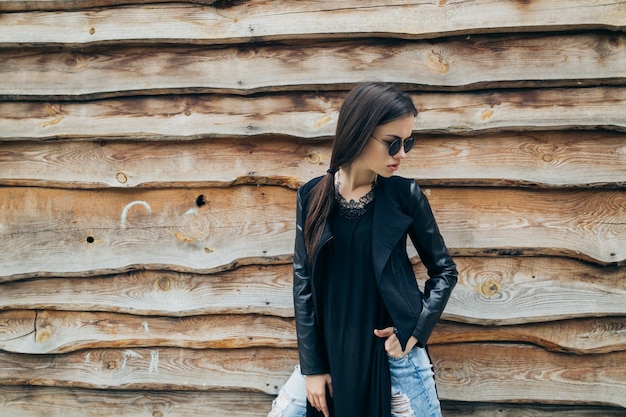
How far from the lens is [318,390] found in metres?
1.87

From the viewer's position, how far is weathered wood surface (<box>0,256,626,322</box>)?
7.79 feet

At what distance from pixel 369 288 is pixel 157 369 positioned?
4.55 ft

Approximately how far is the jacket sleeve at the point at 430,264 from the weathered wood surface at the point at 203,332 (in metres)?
0.69

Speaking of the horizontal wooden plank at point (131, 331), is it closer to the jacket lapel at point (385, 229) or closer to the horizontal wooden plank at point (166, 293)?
the horizontal wooden plank at point (166, 293)

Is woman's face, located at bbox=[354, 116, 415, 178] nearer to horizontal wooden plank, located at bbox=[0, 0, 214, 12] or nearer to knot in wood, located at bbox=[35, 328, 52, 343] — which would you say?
horizontal wooden plank, located at bbox=[0, 0, 214, 12]

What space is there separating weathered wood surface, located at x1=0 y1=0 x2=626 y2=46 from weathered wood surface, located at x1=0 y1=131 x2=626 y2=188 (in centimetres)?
47

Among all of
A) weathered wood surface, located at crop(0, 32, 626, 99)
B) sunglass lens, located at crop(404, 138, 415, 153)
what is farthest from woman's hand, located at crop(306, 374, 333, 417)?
weathered wood surface, located at crop(0, 32, 626, 99)

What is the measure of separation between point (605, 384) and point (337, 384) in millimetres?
1420

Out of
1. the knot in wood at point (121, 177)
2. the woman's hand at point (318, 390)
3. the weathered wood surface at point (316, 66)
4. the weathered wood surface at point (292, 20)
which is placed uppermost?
the weathered wood surface at point (292, 20)

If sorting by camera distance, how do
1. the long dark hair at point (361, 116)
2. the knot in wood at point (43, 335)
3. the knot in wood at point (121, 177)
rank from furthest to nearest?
the knot in wood at point (43, 335) → the knot in wood at point (121, 177) → the long dark hair at point (361, 116)

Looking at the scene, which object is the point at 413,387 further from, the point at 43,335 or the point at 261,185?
the point at 43,335

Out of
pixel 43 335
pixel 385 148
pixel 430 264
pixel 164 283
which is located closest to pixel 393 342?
pixel 430 264

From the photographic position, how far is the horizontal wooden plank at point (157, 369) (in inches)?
102

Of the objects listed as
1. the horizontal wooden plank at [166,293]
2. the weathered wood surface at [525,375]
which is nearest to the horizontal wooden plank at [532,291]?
the weathered wood surface at [525,375]
